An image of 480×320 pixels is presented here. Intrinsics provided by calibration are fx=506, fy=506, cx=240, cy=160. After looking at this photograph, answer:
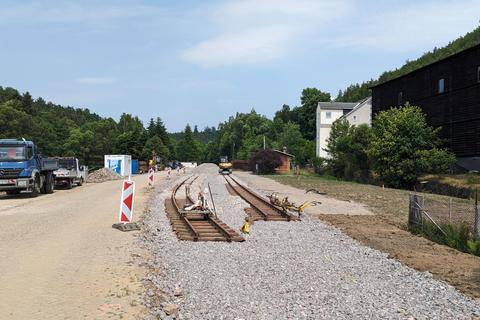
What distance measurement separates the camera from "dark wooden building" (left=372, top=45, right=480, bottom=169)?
37312 mm

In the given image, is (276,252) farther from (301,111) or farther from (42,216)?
(301,111)

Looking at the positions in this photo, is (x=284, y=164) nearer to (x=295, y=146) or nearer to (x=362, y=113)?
(x=362, y=113)

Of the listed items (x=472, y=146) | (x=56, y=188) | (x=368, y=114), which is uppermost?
(x=368, y=114)

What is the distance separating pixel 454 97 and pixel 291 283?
119 feet

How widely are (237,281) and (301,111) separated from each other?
12076 cm

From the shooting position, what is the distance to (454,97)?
1578 inches

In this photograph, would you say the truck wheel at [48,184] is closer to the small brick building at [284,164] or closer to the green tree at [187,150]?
the small brick building at [284,164]

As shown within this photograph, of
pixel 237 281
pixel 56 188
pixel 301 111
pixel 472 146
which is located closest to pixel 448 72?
pixel 472 146

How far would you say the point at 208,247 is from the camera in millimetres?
11773

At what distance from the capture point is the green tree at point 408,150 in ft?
128

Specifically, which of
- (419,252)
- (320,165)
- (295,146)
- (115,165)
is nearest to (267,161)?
(320,165)

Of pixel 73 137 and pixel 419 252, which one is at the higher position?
pixel 73 137

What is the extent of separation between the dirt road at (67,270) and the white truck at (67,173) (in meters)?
18.0

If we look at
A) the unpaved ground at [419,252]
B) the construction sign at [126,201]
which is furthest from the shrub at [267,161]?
the construction sign at [126,201]
